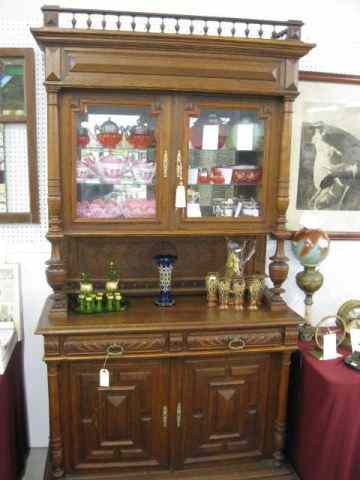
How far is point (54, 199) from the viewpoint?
6.01 feet

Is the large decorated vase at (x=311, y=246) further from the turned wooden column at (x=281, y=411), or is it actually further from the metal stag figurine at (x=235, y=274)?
the turned wooden column at (x=281, y=411)

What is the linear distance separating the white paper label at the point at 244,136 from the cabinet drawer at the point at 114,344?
98cm

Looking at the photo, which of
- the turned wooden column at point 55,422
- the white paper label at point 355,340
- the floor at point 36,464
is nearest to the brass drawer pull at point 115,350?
the turned wooden column at point 55,422

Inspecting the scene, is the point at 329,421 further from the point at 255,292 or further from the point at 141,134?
the point at 141,134

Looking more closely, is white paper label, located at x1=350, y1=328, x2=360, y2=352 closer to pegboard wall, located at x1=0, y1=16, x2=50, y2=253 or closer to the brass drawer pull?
the brass drawer pull

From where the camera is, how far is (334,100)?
2344mm

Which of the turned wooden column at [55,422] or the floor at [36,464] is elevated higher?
the turned wooden column at [55,422]

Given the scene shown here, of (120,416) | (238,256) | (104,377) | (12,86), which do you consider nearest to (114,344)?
(104,377)

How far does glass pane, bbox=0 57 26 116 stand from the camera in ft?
6.79

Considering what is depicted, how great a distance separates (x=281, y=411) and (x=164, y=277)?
889mm

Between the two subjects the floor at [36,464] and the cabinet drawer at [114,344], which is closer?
the cabinet drawer at [114,344]

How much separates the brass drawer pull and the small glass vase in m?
→ 0.32

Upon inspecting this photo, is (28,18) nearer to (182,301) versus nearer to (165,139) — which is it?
(165,139)

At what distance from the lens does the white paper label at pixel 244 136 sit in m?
2.03
